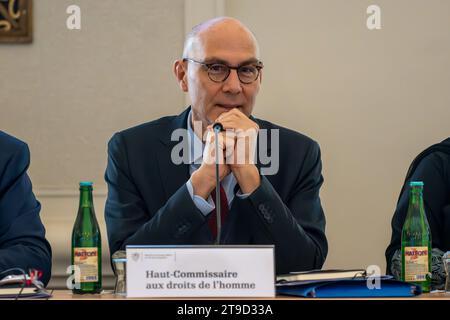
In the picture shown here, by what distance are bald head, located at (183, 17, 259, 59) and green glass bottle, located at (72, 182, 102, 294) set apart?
0.62 meters

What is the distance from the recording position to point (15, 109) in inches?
141

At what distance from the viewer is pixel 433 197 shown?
8.82 feet

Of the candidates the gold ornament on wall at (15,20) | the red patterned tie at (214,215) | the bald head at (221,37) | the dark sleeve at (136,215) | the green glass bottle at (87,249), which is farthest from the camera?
the gold ornament on wall at (15,20)

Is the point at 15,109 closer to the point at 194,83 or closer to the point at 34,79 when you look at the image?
the point at 34,79

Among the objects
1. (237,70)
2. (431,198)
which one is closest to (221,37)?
(237,70)

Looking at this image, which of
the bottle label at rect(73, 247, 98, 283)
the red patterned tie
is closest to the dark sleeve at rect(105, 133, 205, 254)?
the red patterned tie

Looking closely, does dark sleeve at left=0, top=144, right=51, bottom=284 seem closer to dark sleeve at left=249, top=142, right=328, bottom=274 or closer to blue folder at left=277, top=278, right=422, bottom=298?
dark sleeve at left=249, top=142, right=328, bottom=274

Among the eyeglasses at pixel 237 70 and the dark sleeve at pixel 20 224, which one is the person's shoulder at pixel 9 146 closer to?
the dark sleeve at pixel 20 224

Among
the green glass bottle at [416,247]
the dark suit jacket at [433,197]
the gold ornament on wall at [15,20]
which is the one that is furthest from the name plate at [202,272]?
the gold ornament on wall at [15,20]

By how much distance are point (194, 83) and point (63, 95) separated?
1.11 meters

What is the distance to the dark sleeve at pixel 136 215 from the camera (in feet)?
7.45

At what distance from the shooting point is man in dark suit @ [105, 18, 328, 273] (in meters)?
2.30

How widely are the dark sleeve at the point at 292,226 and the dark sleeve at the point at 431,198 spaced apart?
0.82 ft
